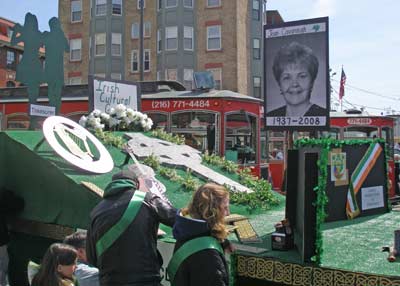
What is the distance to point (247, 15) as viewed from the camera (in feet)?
108

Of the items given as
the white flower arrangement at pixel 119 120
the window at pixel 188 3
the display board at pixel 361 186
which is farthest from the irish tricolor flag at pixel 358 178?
the window at pixel 188 3

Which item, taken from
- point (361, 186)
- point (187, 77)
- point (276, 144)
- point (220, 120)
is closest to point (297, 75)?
point (361, 186)

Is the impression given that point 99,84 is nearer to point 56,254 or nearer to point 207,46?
point 56,254

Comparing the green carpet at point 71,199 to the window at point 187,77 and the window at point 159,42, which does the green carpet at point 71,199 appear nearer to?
the window at point 187,77

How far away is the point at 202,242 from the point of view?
9.21 feet

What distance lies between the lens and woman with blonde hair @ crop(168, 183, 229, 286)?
276 cm

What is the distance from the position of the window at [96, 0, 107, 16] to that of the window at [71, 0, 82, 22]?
1.50 meters

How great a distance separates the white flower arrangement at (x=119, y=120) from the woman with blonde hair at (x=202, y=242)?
4540 mm

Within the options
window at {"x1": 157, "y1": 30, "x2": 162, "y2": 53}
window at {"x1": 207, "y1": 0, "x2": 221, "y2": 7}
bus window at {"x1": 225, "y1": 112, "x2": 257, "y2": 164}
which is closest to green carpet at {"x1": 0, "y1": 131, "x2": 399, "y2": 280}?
bus window at {"x1": 225, "y1": 112, "x2": 257, "y2": 164}

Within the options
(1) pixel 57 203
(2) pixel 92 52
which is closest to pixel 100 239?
(1) pixel 57 203

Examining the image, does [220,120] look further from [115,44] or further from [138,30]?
[115,44]

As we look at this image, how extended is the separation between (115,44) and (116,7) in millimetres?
2772

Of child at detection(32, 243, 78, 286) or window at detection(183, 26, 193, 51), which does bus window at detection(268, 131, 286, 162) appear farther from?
child at detection(32, 243, 78, 286)

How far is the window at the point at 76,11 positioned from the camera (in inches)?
1404
